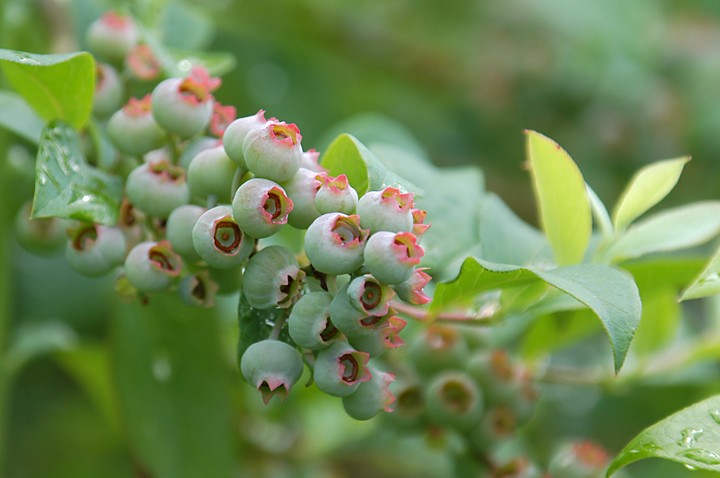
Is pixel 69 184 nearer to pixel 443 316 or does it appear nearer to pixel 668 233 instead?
pixel 443 316

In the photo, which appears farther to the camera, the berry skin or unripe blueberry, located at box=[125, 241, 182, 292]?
unripe blueberry, located at box=[125, 241, 182, 292]

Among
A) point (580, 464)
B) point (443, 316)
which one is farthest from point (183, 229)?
point (580, 464)

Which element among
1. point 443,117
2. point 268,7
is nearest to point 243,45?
point 268,7

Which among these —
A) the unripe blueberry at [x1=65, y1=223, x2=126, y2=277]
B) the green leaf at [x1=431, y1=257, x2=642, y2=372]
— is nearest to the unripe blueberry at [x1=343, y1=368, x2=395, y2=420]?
the green leaf at [x1=431, y1=257, x2=642, y2=372]

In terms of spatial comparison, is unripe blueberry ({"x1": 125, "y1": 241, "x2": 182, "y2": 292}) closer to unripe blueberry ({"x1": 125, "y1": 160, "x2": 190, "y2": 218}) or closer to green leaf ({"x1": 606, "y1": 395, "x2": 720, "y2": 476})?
unripe blueberry ({"x1": 125, "y1": 160, "x2": 190, "y2": 218})

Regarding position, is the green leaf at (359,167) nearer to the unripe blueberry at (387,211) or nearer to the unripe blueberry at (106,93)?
the unripe blueberry at (387,211)

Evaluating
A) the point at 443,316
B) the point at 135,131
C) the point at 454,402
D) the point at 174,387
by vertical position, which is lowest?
the point at 174,387
